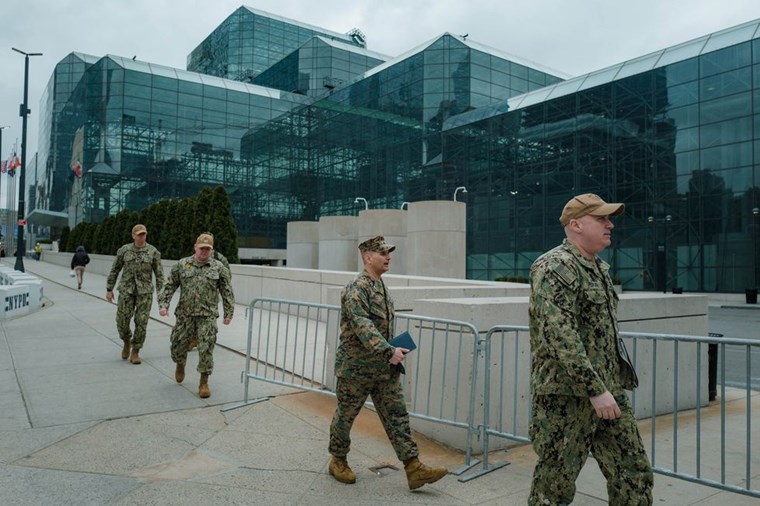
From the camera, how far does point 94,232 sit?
3969 centimetres

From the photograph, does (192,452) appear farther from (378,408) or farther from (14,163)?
(14,163)

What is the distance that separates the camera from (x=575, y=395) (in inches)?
107

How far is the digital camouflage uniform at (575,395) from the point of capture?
8.87ft

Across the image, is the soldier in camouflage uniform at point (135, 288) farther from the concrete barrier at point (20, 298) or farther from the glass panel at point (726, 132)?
the glass panel at point (726, 132)

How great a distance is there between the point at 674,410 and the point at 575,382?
154 centimetres

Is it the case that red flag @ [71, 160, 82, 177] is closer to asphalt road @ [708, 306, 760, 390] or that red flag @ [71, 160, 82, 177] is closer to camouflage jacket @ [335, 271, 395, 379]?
asphalt road @ [708, 306, 760, 390]

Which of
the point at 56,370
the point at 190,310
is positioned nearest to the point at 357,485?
the point at 190,310

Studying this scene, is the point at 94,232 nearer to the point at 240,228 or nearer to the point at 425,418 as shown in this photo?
the point at 240,228

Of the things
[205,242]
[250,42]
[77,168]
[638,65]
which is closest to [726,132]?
[638,65]

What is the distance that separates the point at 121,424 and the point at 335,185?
154ft

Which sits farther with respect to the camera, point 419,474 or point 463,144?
point 463,144

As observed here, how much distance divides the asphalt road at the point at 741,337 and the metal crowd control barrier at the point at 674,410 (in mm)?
418

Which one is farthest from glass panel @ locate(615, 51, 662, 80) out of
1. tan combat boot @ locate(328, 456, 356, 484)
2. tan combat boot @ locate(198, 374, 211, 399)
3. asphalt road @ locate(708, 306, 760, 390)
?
tan combat boot @ locate(328, 456, 356, 484)

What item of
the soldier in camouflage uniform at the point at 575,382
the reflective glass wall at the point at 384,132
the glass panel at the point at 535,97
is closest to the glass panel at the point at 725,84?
the glass panel at the point at 535,97
